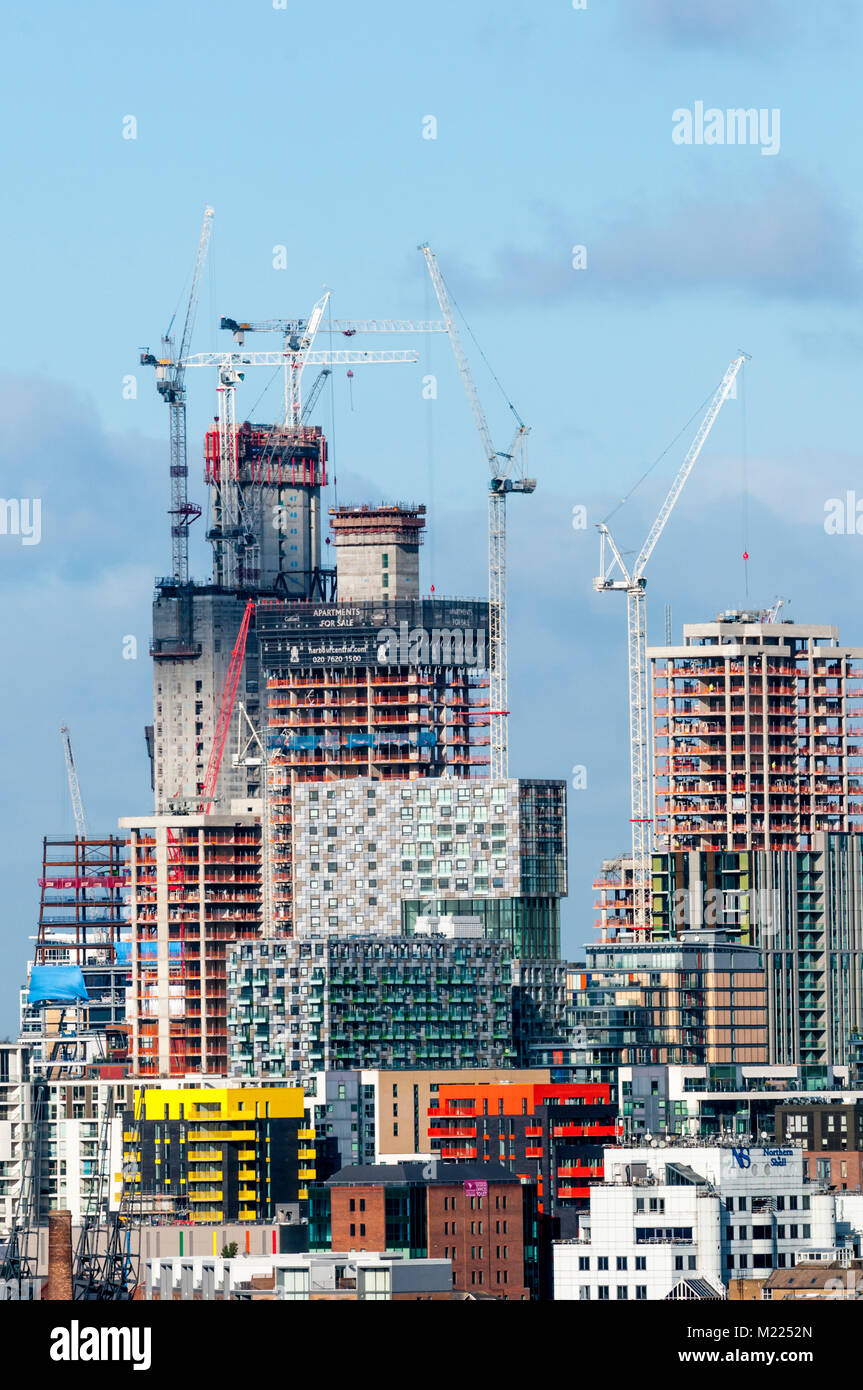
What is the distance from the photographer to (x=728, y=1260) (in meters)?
174
